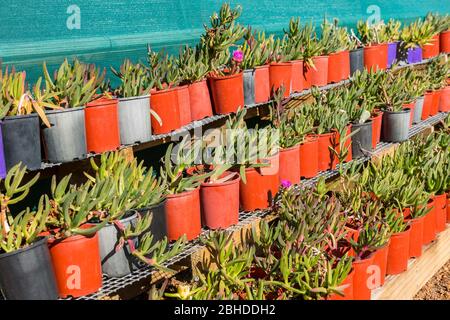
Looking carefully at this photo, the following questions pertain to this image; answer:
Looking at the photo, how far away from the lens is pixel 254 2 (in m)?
3.50

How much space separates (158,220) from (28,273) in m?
0.48

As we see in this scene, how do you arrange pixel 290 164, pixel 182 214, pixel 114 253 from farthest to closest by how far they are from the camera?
pixel 290 164 → pixel 182 214 → pixel 114 253

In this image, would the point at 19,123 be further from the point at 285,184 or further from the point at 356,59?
the point at 356,59

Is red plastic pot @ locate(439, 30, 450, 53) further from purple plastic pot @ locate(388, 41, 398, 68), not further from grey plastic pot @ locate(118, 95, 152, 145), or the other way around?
grey plastic pot @ locate(118, 95, 152, 145)

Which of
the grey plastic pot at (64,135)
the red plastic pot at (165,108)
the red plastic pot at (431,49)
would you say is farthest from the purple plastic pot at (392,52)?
the grey plastic pot at (64,135)

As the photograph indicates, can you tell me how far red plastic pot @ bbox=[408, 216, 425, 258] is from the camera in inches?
99.7

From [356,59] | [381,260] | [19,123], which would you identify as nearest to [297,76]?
[356,59]

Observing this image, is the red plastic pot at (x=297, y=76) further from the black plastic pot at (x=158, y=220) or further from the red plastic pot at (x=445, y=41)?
the red plastic pot at (x=445, y=41)

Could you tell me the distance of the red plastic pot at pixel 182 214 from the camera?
1.97 m

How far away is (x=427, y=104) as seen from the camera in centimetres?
386

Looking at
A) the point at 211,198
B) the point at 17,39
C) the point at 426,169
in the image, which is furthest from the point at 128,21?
the point at 426,169

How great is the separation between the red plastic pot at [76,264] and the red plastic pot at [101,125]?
1.15 ft

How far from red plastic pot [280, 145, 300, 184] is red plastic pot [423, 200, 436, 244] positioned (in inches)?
26.5

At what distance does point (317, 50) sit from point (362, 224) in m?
1.05
